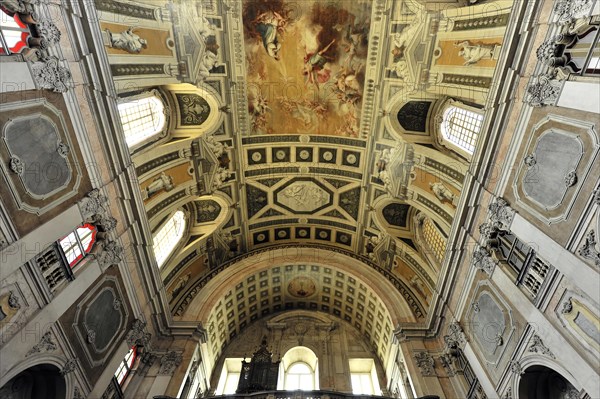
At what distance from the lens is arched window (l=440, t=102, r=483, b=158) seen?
13.6 metres

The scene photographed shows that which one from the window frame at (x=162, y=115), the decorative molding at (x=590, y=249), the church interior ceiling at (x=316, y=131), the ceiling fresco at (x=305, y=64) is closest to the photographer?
the decorative molding at (x=590, y=249)

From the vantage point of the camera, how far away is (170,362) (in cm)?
1512

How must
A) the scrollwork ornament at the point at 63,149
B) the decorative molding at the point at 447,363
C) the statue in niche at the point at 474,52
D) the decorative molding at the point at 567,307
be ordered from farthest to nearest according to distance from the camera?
the decorative molding at the point at 447,363, the statue in niche at the point at 474,52, the scrollwork ornament at the point at 63,149, the decorative molding at the point at 567,307

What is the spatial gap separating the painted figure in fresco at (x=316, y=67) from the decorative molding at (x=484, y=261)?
37.0ft

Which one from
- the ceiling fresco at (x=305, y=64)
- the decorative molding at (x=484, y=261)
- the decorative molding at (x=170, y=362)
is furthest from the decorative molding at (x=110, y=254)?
the decorative molding at (x=484, y=261)

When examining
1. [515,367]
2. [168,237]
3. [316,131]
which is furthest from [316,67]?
[515,367]

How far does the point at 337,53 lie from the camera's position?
1645 cm

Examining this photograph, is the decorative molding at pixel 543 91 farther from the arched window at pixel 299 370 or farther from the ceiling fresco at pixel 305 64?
the arched window at pixel 299 370

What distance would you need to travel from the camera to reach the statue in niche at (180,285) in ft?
60.4

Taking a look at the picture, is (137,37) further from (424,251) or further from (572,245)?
(424,251)

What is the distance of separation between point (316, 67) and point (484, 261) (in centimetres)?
1218

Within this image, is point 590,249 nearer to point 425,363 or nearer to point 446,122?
point 446,122

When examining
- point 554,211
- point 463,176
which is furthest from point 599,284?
point 463,176

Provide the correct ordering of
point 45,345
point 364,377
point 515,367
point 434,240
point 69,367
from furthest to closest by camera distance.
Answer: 1. point 364,377
2. point 434,240
3. point 515,367
4. point 69,367
5. point 45,345
